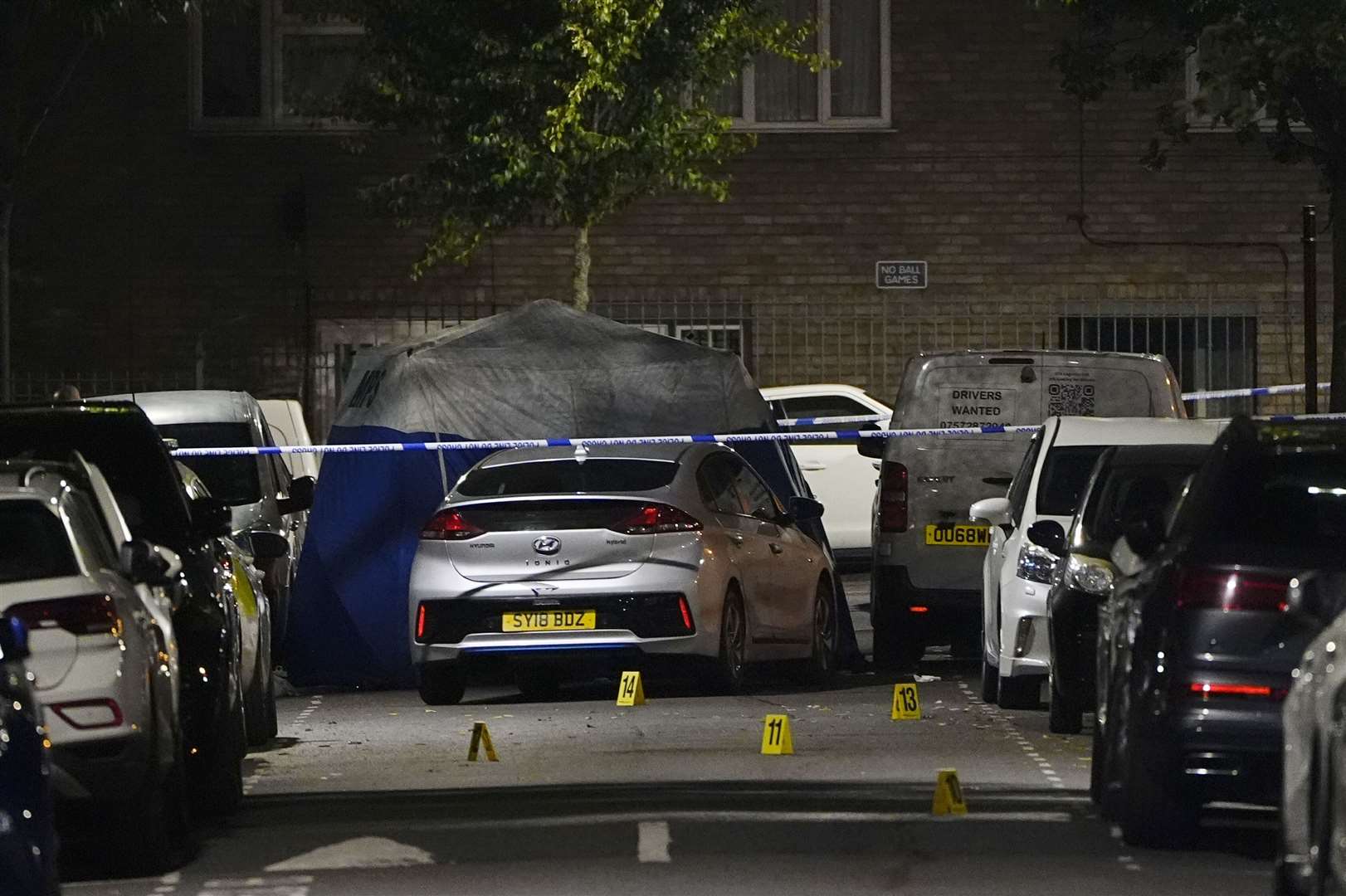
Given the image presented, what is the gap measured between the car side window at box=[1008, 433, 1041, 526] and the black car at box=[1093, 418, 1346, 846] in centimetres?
566

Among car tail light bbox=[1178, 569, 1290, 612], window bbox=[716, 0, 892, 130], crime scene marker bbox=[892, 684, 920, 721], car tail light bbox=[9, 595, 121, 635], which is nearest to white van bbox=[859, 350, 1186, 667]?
crime scene marker bbox=[892, 684, 920, 721]

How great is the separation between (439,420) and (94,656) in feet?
30.5

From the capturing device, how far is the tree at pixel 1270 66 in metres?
18.9

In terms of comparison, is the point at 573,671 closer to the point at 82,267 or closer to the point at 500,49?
the point at 500,49

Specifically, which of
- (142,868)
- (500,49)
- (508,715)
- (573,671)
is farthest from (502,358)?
(142,868)

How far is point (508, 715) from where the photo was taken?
15.6 m

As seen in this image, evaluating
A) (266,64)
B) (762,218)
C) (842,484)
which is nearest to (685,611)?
(842,484)

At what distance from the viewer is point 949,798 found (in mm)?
10867

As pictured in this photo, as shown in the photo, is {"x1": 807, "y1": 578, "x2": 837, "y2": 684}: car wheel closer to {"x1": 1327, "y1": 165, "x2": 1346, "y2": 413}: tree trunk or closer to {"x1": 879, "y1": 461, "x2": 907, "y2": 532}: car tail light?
{"x1": 879, "y1": 461, "x2": 907, "y2": 532}: car tail light

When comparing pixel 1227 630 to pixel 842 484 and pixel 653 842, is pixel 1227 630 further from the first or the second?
pixel 842 484

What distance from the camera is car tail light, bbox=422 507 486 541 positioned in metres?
15.9

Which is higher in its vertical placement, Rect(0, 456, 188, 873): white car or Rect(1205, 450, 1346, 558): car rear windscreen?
Rect(1205, 450, 1346, 558): car rear windscreen

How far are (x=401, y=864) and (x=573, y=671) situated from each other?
7.87m

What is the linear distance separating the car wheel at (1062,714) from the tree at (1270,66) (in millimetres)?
6246
